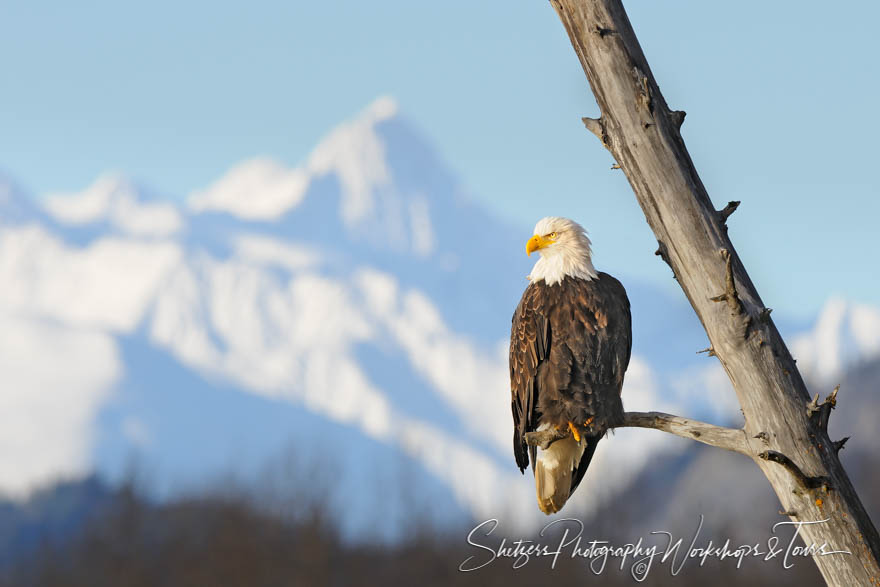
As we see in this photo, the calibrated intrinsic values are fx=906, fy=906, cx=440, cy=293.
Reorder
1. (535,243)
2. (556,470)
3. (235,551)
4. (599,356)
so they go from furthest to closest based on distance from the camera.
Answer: (235,551)
(535,243)
(599,356)
(556,470)

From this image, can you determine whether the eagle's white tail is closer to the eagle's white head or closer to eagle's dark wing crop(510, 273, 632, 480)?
eagle's dark wing crop(510, 273, 632, 480)

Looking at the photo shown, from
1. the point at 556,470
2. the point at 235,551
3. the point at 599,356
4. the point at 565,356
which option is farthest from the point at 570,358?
the point at 235,551

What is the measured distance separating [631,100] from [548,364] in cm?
126

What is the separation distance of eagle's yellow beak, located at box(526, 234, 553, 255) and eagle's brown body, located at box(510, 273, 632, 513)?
0.61 feet

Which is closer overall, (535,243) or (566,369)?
(566,369)

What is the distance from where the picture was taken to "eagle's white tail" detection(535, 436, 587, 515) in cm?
401

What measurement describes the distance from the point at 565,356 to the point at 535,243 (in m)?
0.56

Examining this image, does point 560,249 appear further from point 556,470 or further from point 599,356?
point 556,470

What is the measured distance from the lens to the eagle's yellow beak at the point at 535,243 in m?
4.27

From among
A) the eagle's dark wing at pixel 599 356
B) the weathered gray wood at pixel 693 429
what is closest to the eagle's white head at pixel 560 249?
the eagle's dark wing at pixel 599 356

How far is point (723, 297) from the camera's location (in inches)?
159

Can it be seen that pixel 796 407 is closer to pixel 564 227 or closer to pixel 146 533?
pixel 564 227

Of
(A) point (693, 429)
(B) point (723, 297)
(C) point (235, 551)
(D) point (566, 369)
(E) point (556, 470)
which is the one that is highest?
(C) point (235, 551)

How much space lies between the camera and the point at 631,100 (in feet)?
13.6
